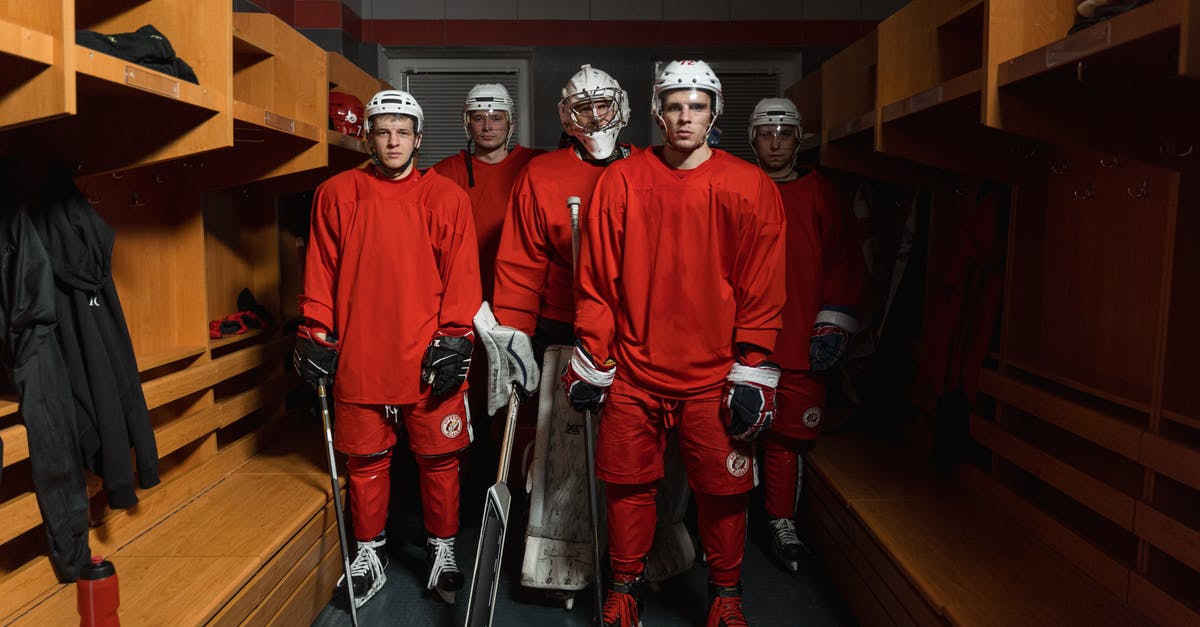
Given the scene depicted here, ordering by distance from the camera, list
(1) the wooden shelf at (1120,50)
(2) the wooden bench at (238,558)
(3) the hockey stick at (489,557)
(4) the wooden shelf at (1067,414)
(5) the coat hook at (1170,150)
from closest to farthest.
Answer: (1) the wooden shelf at (1120,50) < (5) the coat hook at (1170,150) < (2) the wooden bench at (238,558) < (4) the wooden shelf at (1067,414) < (3) the hockey stick at (489,557)

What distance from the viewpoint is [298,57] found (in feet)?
9.97

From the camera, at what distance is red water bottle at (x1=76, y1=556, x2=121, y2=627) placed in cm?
138

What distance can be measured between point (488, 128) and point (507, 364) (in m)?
1.05

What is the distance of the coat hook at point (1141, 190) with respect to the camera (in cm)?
193

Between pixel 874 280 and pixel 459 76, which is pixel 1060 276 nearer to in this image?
pixel 874 280

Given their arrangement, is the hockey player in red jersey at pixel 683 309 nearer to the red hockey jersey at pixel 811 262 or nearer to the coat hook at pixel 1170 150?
the red hockey jersey at pixel 811 262

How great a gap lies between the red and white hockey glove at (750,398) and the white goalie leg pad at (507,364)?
616 millimetres

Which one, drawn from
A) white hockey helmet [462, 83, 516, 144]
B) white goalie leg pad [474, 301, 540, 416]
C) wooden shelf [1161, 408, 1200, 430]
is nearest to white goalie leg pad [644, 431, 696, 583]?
white goalie leg pad [474, 301, 540, 416]

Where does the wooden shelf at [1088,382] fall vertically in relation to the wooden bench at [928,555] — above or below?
above

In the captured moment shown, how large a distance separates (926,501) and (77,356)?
2.34 m

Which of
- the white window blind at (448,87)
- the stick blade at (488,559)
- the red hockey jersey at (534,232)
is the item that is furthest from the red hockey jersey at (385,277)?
the white window blind at (448,87)

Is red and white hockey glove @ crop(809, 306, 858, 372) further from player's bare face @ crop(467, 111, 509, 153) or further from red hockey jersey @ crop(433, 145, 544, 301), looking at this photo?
player's bare face @ crop(467, 111, 509, 153)

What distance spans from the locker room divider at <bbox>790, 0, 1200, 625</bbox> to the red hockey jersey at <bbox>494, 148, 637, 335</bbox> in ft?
3.17

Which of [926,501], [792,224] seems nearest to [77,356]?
[792,224]
